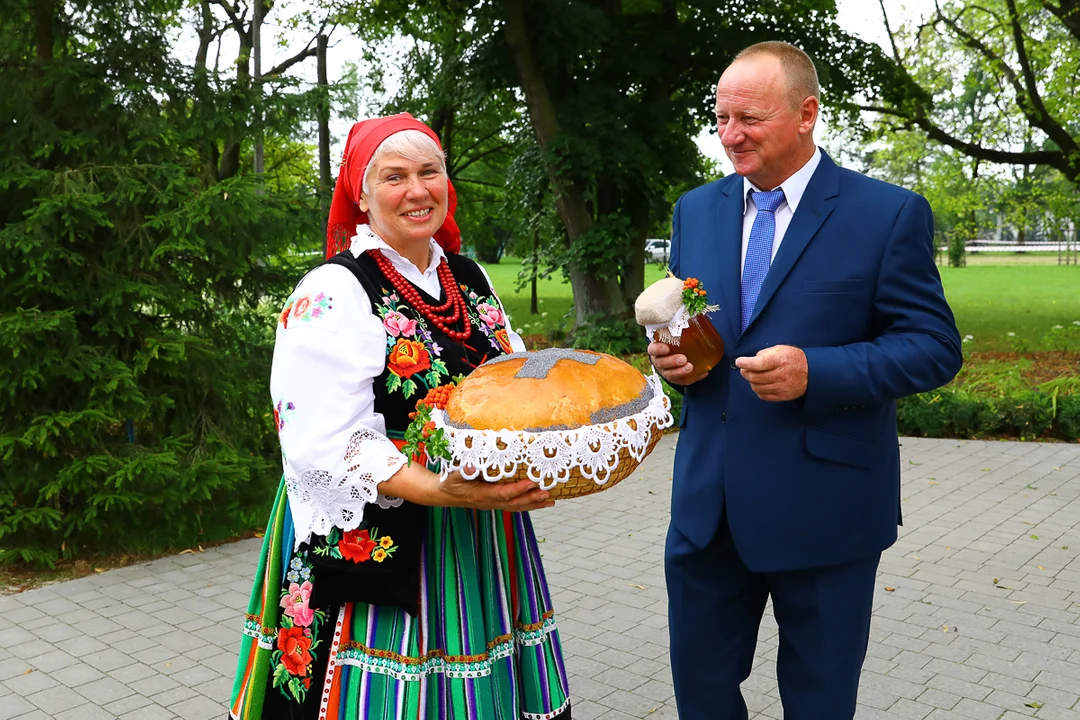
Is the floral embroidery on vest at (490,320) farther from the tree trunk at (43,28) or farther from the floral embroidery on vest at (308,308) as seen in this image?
the tree trunk at (43,28)

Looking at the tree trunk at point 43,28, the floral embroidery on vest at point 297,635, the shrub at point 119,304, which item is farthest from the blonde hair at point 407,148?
the tree trunk at point 43,28

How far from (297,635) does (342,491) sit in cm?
51

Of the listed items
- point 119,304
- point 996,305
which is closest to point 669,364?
point 119,304

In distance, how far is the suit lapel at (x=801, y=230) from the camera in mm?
2473

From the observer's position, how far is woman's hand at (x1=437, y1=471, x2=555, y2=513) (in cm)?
203

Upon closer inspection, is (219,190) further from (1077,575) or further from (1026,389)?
(1026,389)

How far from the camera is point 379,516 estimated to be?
92.7 inches

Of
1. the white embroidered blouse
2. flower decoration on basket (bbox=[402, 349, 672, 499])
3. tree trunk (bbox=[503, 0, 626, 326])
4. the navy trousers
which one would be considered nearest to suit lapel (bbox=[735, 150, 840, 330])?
flower decoration on basket (bbox=[402, 349, 672, 499])

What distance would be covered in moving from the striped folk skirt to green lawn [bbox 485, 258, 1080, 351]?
6.68 m

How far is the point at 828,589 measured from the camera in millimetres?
2514

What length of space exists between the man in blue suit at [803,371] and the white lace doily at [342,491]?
2.53 feet

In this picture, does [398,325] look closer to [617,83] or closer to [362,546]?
[362,546]

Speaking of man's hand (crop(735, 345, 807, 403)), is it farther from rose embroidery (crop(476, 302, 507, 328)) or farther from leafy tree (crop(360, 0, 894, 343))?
leafy tree (crop(360, 0, 894, 343))

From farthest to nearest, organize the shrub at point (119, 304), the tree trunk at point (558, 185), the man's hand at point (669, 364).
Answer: the tree trunk at point (558, 185), the shrub at point (119, 304), the man's hand at point (669, 364)
